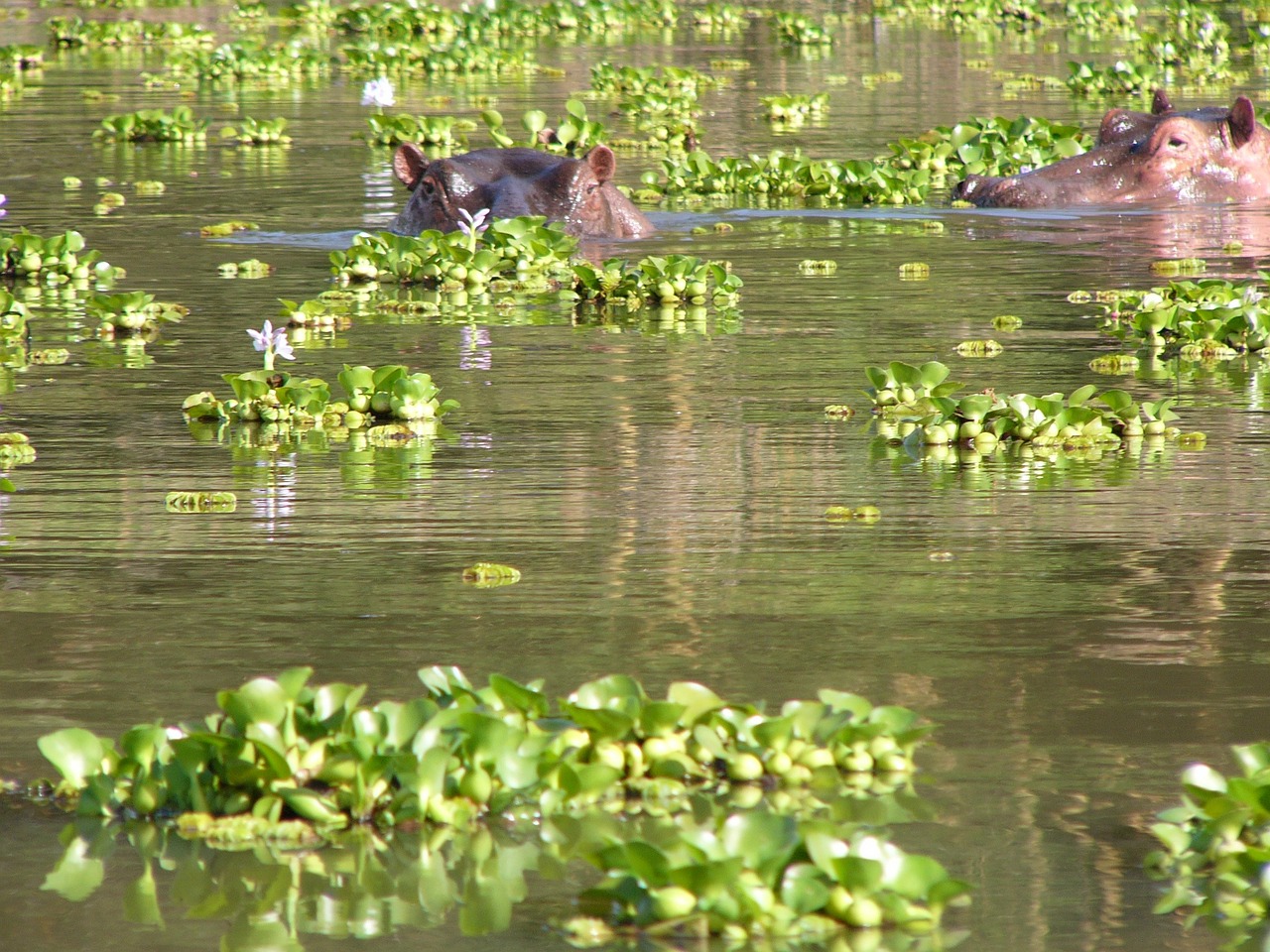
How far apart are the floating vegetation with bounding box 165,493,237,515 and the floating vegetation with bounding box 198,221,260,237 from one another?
6292 millimetres

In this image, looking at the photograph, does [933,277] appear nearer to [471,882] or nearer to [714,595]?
[714,595]

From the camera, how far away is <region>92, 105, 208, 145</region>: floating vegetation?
16.6 meters

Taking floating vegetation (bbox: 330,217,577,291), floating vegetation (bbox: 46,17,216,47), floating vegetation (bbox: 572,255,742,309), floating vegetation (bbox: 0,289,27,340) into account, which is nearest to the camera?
floating vegetation (bbox: 0,289,27,340)

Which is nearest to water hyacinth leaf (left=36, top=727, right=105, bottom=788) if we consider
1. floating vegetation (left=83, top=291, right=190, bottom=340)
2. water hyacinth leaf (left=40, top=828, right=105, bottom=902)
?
water hyacinth leaf (left=40, top=828, right=105, bottom=902)

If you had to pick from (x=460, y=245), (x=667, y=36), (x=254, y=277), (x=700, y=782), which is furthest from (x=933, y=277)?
(x=667, y=36)

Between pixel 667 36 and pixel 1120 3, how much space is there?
628 centimetres

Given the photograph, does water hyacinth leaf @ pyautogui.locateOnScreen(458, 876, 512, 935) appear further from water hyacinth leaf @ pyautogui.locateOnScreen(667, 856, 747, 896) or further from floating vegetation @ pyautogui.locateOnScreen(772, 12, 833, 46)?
floating vegetation @ pyautogui.locateOnScreen(772, 12, 833, 46)

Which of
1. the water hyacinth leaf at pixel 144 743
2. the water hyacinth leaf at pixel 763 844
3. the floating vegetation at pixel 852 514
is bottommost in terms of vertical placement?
the water hyacinth leaf at pixel 763 844

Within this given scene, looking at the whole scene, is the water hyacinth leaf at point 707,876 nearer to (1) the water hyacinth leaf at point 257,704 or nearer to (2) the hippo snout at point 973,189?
(1) the water hyacinth leaf at point 257,704

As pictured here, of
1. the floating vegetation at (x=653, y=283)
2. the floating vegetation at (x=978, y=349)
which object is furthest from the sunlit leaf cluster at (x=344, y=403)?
the floating vegetation at (x=653, y=283)

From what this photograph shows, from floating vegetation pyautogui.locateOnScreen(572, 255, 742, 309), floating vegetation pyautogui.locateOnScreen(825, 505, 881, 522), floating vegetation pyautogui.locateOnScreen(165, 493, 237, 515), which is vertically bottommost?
floating vegetation pyautogui.locateOnScreen(825, 505, 881, 522)

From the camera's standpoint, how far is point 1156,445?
20.6 ft

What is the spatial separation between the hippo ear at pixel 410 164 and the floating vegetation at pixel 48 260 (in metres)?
1.94

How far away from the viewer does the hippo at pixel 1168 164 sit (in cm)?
1318
